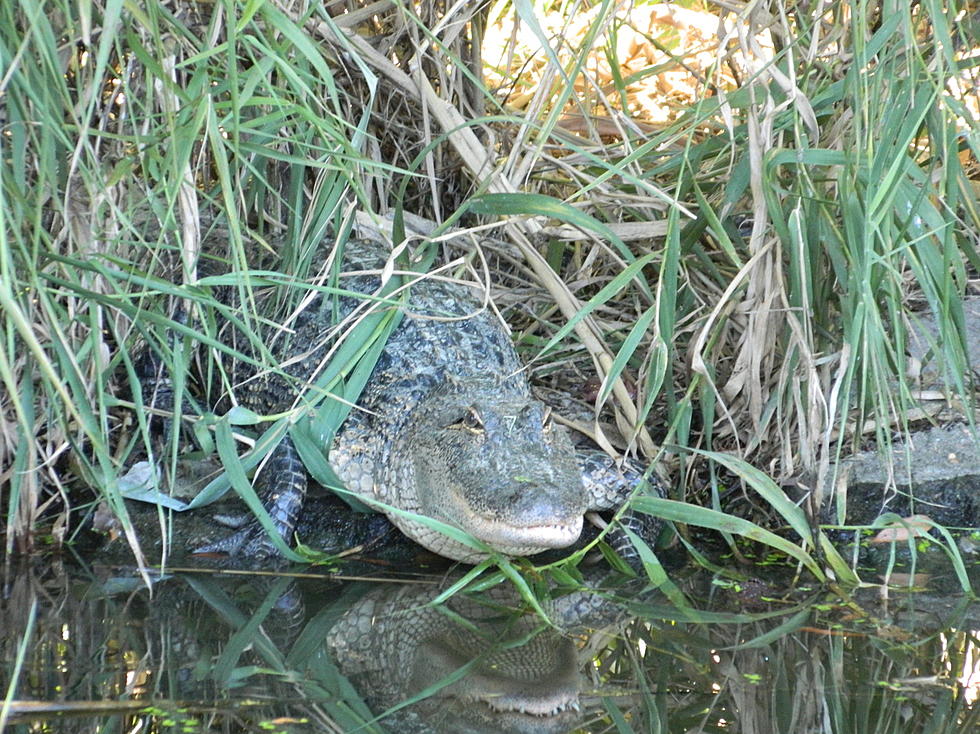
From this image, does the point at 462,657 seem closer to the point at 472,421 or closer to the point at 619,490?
the point at 472,421

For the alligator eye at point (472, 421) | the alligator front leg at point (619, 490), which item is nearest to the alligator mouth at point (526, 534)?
the alligator eye at point (472, 421)

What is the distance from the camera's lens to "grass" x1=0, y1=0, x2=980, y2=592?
264cm

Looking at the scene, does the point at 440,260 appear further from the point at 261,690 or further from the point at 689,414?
the point at 261,690

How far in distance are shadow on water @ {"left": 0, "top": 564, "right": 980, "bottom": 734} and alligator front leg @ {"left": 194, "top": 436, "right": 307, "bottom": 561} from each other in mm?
249

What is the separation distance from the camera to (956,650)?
260cm

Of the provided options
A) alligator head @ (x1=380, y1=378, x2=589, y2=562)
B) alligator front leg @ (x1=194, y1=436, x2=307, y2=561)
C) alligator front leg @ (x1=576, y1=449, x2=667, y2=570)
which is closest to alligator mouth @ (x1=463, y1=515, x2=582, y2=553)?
alligator head @ (x1=380, y1=378, x2=589, y2=562)

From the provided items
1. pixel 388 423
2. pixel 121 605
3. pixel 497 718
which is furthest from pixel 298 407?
pixel 497 718

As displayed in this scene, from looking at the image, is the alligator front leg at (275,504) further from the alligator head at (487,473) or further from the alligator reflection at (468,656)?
the alligator reflection at (468,656)

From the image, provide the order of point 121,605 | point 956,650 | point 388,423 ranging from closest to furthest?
point 956,650 → point 121,605 → point 388,423

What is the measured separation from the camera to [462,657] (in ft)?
8.63

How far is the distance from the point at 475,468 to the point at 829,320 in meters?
1.08

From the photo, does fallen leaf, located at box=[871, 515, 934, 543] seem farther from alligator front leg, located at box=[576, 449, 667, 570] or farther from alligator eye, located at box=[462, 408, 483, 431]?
alligator eye, located at box=[462, 408, 483, 431]

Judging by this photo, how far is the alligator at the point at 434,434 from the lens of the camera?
10.2 feet

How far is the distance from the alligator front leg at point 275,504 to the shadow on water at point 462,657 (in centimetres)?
25
